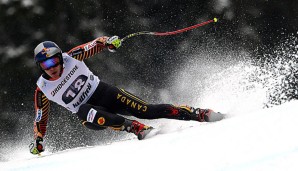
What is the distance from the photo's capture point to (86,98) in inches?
161

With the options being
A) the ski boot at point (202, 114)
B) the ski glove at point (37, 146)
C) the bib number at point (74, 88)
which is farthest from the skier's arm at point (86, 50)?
the ski boot at point (202, 114)

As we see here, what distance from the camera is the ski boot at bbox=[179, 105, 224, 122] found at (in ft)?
12.3

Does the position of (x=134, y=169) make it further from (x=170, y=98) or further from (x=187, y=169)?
(x=170, y=98)

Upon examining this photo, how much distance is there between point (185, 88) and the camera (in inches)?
324

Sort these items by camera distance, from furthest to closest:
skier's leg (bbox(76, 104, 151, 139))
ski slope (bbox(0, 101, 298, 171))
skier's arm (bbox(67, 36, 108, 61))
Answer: skier's arm (bbox(67, 36, 108, 61)) < skier's leg (bbox(76, 104, 151, 139)) < ski slope (bbox(0, 101, 298, 171))

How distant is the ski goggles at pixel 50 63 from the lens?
150 inches

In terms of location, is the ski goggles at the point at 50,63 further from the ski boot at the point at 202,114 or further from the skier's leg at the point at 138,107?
the ski boot at the point at 202,114

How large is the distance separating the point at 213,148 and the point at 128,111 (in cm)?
188

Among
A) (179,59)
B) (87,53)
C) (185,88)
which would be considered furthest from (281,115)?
(179,59)

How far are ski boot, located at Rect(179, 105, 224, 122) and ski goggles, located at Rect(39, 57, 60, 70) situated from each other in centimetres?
Result: 111

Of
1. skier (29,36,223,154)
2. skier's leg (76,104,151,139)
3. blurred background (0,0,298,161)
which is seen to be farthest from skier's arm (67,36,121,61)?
blurred background (0,0,298,161)

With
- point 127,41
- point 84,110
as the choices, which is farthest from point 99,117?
point 127,41

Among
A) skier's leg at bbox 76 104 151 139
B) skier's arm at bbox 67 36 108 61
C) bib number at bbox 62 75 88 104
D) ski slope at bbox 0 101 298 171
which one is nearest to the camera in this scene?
ski slope at bbox 0 101 298 171

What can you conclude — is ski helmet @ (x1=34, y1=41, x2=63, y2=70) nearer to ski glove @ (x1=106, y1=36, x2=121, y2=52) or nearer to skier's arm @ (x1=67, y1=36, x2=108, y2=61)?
skier's arm @ (x1=67, y1=36, x2=108, y2=61)
